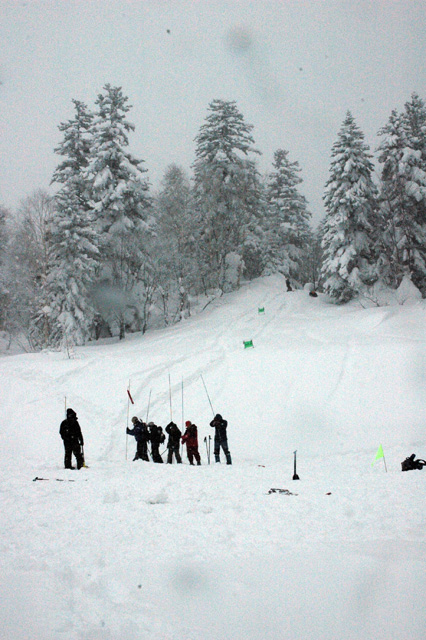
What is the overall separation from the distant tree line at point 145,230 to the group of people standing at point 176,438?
16393 mm

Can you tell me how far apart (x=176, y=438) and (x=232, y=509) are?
19.1 feet

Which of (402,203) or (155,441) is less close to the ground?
(402,203)

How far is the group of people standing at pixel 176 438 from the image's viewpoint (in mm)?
12242

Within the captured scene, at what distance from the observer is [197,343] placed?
24922mm

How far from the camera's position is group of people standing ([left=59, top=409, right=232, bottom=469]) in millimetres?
11281

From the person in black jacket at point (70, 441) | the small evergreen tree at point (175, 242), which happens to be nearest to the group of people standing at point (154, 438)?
A: the person in black jacket at point (70, 441)

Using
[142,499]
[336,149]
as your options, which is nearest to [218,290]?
[336,149]

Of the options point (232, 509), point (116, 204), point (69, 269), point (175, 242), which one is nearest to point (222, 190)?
point (175, 242)

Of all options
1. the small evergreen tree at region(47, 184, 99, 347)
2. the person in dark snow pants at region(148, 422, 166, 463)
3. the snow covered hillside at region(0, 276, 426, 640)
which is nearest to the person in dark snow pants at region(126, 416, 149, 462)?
the person in dark snow pants at region(148, 422, 166, 463)

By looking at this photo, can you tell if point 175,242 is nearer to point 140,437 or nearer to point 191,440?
point 140,437

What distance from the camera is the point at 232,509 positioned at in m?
7.01

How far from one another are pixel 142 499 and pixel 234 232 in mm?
32805

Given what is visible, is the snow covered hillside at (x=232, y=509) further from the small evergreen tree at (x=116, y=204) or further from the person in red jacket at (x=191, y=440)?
the small evergreen tree at (x=116, y=204)

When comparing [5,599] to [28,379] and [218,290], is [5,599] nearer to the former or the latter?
[28,379]
